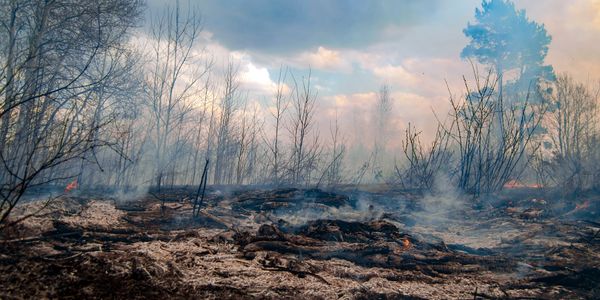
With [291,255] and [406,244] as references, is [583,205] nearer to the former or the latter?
[406,244]

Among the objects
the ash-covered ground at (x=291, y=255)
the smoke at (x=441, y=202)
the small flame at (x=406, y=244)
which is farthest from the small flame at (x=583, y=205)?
the small flame at (x=406, y=244)

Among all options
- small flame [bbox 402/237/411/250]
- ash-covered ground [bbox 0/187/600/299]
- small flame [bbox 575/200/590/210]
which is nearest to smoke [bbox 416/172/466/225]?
ash-covered ground [bbox 0/187/600/299]

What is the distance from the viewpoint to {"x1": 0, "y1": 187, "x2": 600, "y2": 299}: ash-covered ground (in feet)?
10.5

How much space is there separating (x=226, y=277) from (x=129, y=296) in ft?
3.24

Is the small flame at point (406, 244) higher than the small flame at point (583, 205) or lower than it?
lower

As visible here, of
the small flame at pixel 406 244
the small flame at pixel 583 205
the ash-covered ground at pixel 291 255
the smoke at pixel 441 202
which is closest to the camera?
the ash-covered ground at pixel 291 255

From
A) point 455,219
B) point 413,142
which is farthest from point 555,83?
point 455,219

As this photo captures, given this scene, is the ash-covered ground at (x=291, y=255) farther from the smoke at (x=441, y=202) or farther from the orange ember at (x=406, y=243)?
the smoke at (x=441, y=202)

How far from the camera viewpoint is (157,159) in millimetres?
15875

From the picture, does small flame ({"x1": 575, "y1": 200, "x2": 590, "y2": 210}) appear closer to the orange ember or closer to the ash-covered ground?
the ash-covered ground

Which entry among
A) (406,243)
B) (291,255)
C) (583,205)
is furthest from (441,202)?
(291,255)

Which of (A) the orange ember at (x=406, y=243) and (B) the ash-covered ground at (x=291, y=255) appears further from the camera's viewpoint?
(A) the orange ember at (x=406, y=243)

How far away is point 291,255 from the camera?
4.66m

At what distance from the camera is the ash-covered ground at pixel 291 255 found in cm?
320
